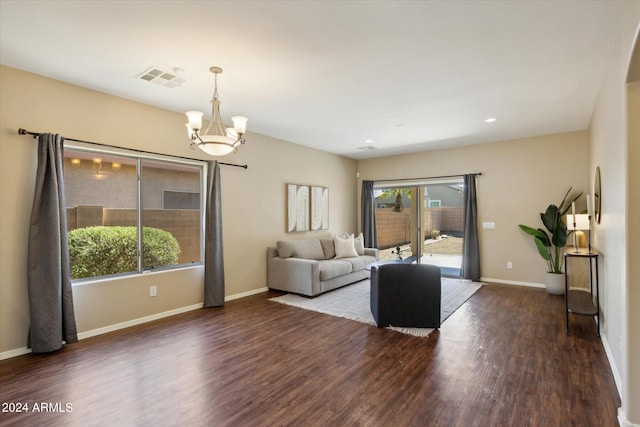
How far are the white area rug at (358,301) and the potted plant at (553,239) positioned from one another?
1159 mm

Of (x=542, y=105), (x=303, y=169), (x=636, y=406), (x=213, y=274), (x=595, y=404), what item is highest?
(x=542, y=105)

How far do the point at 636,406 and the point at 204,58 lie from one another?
13.6 feet

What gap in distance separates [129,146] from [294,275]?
119 inches

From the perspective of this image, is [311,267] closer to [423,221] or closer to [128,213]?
[128,213]

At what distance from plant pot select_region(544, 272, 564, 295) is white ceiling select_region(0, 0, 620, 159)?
2565 millimetres

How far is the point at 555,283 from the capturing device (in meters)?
5.14

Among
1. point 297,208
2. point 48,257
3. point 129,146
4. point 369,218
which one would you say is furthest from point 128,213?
point 369,218

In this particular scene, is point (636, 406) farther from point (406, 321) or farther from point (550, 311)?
point (550, 311)

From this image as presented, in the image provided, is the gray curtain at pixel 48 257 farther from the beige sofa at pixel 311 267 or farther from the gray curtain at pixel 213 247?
the beige sofa at pixel 311 267

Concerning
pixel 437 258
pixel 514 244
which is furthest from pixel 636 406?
pixel 437 258

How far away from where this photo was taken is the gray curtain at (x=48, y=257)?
3.06 metres

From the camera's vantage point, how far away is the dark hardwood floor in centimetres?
211

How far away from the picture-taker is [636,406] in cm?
192

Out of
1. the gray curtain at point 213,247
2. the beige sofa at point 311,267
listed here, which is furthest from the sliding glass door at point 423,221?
the gray curtain at point 213,247
